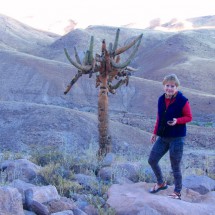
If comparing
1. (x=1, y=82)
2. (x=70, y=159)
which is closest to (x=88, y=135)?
(x=70, y=159)

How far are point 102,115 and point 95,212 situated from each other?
17.3 ft

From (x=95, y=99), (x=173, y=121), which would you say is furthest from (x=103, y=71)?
(x=95, y=99)

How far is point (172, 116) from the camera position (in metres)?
6.71

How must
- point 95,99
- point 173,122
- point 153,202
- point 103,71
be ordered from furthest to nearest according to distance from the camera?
point 95,99, point 103,71, point 173,122, point 153,202

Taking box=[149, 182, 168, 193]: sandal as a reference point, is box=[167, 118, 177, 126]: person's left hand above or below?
above

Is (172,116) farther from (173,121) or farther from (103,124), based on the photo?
(103,124)

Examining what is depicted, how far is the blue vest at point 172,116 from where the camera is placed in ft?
22.0

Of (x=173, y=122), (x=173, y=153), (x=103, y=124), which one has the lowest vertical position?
(x=103, y=124)

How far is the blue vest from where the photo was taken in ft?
22.0

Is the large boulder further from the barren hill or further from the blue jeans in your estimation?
the barren hill

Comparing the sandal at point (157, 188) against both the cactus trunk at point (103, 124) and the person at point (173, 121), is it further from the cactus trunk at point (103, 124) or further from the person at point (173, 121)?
the cactus trunk at point (103, 124)

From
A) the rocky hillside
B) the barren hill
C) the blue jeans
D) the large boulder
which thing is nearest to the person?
the blue jeans

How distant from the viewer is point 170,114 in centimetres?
671

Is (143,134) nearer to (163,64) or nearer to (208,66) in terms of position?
(208,66)
